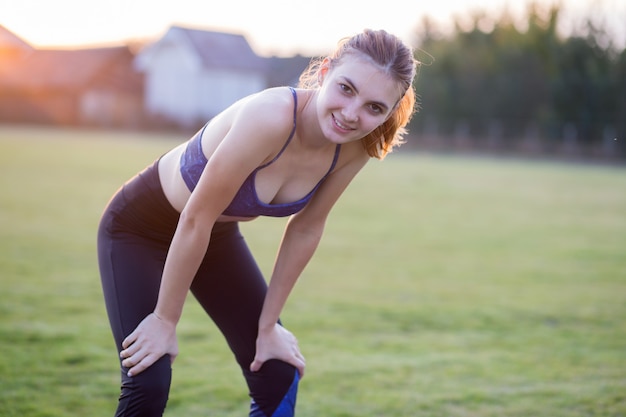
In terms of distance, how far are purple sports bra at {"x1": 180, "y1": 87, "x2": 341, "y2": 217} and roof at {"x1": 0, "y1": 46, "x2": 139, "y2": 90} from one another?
1717 inches

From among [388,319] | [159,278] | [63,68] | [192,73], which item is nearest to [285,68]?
[192,73]

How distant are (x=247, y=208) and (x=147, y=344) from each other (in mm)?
591

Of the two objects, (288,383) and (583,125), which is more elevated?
(583,125)

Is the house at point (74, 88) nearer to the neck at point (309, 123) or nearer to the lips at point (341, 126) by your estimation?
the neck at point (309, 123)

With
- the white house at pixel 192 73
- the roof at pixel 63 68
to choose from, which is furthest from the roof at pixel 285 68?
the roof at pixel 63 68

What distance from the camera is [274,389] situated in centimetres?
278

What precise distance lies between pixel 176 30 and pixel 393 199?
36374mm

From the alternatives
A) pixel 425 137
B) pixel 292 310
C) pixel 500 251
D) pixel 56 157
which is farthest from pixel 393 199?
pixel 425 137

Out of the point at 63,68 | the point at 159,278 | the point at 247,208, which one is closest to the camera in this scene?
the point at 247,208

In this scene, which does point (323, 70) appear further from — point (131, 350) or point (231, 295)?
point (131, 350)

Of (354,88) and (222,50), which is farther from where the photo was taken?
(222,50)

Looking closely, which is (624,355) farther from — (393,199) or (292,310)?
(393,199)

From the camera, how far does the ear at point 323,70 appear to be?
2.54m

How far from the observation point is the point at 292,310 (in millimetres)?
5961
